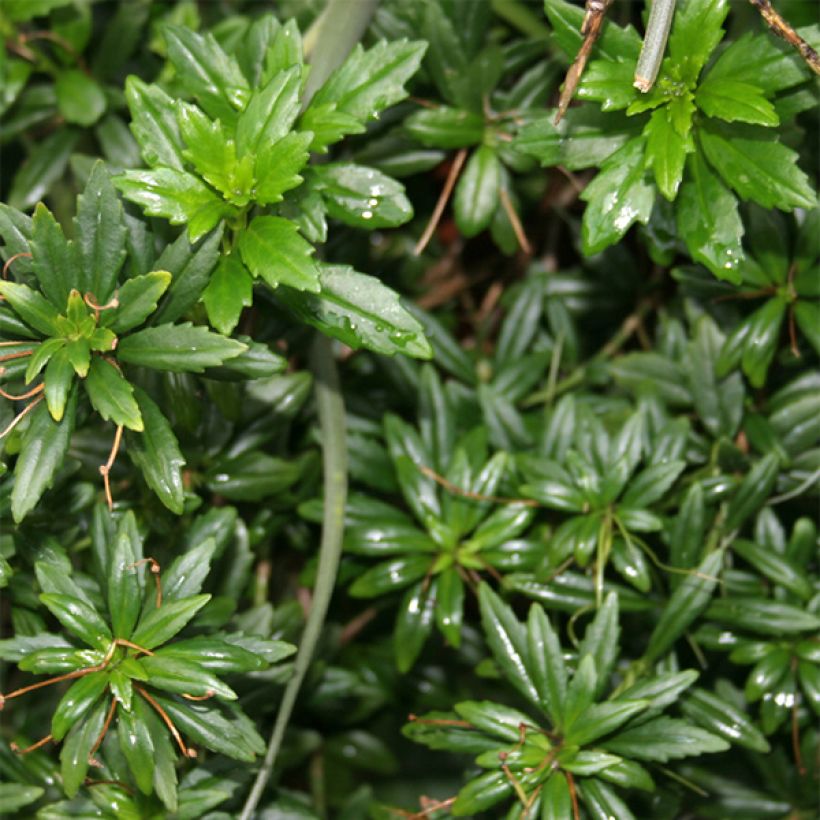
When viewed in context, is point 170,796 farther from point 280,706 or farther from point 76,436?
point 76,436

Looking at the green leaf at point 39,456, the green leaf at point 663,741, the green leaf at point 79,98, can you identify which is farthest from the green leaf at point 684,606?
the green leaf at point 79,98

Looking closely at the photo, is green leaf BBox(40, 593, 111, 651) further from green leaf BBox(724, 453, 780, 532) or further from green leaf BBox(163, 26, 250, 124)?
green leaf BBox(724, 453, 780, 532)

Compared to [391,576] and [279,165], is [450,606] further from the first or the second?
[279,165]

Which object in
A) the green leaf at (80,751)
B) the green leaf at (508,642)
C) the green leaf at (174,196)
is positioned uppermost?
the green leaf at (174,196)

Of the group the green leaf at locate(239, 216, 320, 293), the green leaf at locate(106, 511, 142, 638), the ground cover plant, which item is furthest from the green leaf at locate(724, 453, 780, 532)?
the green leaf at locate(106, 511, 142, 638)

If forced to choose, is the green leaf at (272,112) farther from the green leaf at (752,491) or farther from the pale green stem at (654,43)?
the green leaf at (752,491)

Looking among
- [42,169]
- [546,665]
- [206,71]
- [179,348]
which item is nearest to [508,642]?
[546,665]
